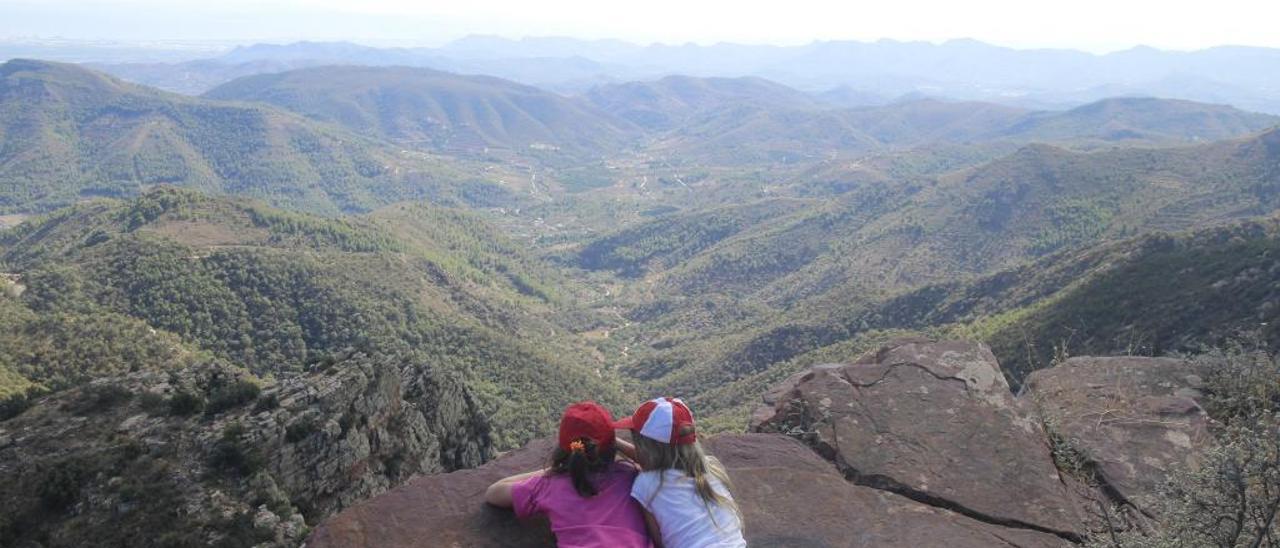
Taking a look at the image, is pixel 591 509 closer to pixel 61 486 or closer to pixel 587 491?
pixel 587 491

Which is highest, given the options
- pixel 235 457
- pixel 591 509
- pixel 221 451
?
pixel 591 509

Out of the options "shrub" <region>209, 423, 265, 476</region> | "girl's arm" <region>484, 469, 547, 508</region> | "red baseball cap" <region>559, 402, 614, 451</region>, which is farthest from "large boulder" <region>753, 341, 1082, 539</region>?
"shrub" <region>209, 423, 265, 476</region>

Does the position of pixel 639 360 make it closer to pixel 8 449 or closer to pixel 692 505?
pixel 8 449

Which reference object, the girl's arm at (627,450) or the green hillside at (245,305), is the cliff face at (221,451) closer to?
the green hillside at (245,305)

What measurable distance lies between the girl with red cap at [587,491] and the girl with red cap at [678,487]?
0.80ft

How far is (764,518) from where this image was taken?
8.84m

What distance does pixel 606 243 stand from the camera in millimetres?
198250

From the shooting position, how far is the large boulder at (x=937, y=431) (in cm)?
962

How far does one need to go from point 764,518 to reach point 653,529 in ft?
6.86

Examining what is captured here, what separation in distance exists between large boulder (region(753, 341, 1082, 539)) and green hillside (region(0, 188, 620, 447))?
25373 mm

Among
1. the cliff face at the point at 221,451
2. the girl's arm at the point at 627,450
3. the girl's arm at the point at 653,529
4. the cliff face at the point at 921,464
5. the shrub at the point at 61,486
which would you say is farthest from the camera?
the shrub at the point at 61,486

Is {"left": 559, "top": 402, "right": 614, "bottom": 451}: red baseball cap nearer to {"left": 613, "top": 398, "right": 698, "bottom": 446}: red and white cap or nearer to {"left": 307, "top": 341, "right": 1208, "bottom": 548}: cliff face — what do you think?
{"left": 613, "top": 398, "right": 698, "bottom": 446}: red and white cap

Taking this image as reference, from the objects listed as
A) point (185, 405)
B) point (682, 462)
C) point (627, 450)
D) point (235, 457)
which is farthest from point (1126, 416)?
point (185, 405)

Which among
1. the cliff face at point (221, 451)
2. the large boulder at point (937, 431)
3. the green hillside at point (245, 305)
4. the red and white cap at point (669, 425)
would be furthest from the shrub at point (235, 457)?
the red and white cap at point (669, 425)
